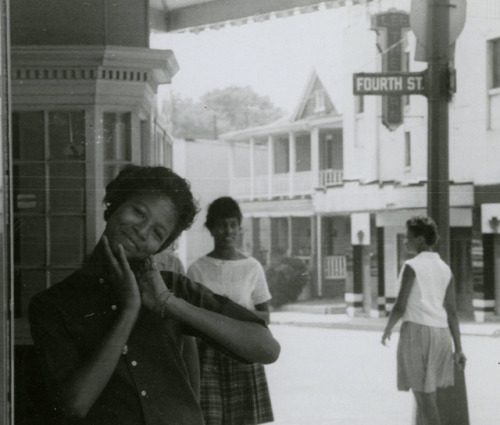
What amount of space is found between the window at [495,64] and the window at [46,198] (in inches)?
39.7

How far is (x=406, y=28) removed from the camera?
1867 millimetres

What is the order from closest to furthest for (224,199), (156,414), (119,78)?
1. (156,414)
2. (119,78)
3. (224,199)

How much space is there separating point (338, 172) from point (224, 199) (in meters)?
0.28

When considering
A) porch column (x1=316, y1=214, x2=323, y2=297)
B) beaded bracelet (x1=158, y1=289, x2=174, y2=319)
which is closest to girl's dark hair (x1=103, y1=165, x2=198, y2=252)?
beaded bracelet (x1=158, y1=289, x2=174, y2=319)

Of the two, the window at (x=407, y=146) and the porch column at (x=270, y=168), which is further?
the window at (x=407, y=146)

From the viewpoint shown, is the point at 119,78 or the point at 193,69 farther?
the point at 193,69

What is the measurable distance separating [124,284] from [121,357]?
6.1 inches

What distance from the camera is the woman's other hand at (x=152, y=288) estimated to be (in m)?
1.65

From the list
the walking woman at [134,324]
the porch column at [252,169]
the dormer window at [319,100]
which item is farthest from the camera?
the dormer window at [319,100]

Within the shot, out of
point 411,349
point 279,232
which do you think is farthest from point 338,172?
point 411,349

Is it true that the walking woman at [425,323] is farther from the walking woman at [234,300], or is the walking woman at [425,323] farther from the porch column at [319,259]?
the walking woman at [234,300]

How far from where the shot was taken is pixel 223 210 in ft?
5.95

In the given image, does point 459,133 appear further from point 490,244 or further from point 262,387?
point 262,387

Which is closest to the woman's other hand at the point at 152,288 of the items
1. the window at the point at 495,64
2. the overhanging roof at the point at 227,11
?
the overhanging roof at the point at 227,11
